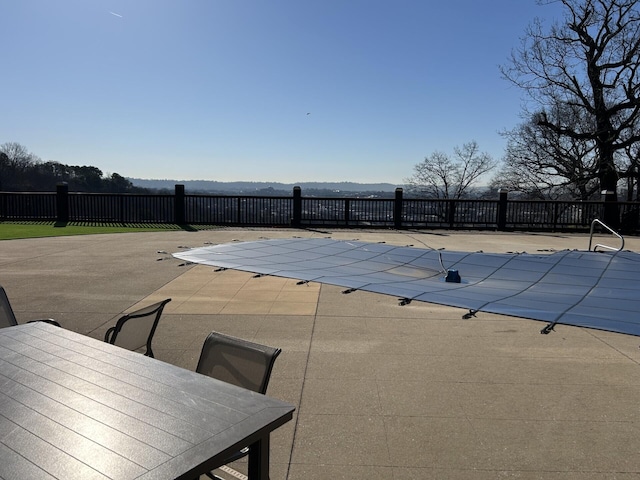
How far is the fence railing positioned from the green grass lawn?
26.7 inches

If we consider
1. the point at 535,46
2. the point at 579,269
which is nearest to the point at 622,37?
the point at 535,46

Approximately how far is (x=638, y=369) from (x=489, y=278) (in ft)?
13.0

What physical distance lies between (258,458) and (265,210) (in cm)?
1562

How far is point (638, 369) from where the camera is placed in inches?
165

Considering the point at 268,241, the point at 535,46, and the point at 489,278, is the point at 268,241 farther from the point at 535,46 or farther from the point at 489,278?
the point at 535,46

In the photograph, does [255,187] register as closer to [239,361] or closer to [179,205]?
[179,205]

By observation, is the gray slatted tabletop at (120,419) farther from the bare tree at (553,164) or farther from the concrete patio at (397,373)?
the bare tree at (553,164)

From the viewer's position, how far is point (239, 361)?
2.59 meters

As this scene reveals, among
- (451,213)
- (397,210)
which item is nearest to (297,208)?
(397,210)

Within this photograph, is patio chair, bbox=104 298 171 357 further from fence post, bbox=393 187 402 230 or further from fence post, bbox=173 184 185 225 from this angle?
fence post, bbox=393 187 402 230

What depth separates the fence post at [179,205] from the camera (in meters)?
17.1

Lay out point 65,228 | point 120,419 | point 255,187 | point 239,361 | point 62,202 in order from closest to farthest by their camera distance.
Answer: point 120,419 → point 239,361 → point 65,228 → point 62,202 → point 255,187

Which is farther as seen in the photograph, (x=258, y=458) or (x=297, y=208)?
(x=297, y=208)

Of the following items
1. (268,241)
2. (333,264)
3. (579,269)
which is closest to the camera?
(579,269)
